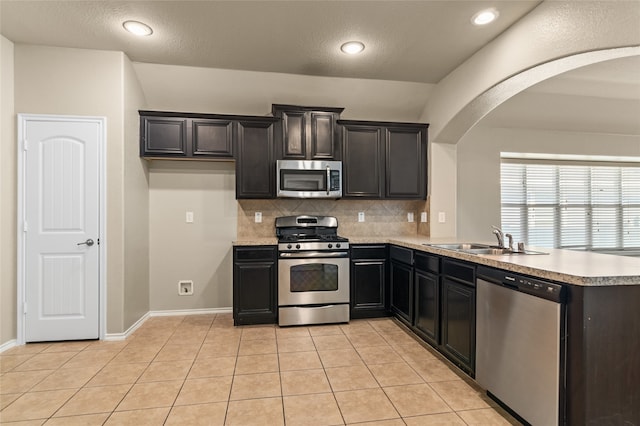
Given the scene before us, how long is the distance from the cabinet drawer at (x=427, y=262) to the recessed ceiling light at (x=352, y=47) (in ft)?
6.49

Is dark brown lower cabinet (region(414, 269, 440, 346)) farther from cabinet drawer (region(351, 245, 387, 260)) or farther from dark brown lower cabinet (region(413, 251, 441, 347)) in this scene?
cabinet drawer (region(351, 245, 387, 260))

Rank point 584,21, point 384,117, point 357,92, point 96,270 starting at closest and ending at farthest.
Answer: point 584,21, point 96,270, point 357,92, point 384,117

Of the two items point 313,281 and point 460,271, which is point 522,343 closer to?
point 460,271

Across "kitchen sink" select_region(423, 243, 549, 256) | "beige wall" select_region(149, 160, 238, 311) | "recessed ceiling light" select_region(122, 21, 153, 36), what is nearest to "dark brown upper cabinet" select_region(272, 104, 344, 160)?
"beige wall" select_region(149, 160, 238, 311)

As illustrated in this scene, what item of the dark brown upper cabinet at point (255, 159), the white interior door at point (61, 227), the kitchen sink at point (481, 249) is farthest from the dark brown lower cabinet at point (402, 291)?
the white interior door at point (61, 227)

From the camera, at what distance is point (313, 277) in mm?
3568

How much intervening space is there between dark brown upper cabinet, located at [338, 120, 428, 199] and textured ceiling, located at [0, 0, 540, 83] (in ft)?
2.42

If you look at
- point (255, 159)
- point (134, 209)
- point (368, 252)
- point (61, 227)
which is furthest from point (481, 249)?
point (61, 227)

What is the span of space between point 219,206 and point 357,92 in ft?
7.05

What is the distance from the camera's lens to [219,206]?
13.1ft

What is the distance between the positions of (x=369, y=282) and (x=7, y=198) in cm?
355

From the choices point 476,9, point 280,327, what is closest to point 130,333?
point 280,327

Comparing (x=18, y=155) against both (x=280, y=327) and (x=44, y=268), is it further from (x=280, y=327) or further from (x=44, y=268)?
(x=280, y=327)

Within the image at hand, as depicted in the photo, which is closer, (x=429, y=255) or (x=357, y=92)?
(x=429, y=255)
